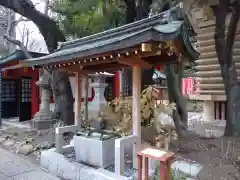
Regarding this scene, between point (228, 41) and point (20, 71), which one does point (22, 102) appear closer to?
point (20, 71)

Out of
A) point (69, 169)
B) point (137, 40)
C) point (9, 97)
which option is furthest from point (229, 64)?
point (9, 97)

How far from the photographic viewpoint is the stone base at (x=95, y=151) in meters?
4.62

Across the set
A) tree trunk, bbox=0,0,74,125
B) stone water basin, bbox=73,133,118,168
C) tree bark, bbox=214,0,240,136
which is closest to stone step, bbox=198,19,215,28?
tree bark, bbox=214,0,240,136

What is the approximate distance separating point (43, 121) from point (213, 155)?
663 cm

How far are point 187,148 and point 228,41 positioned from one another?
3.37 metres

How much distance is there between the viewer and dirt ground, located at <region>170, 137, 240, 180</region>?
4.12 metres

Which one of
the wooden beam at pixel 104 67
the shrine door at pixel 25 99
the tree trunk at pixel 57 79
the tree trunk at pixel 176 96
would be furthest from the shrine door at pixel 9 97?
the tree trunk at pixel 176 96

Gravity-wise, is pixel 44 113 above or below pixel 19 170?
above

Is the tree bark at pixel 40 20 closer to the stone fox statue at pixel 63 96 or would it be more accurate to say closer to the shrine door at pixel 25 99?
the stone fox statue at pixel 63 96

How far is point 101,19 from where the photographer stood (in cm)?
868

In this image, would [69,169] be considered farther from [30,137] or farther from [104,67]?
[30,137]

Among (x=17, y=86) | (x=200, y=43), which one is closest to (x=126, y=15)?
(x=200, y=43)

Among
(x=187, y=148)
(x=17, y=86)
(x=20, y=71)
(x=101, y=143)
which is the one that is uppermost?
(x=20, y=71)

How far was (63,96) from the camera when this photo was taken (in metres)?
8.35
